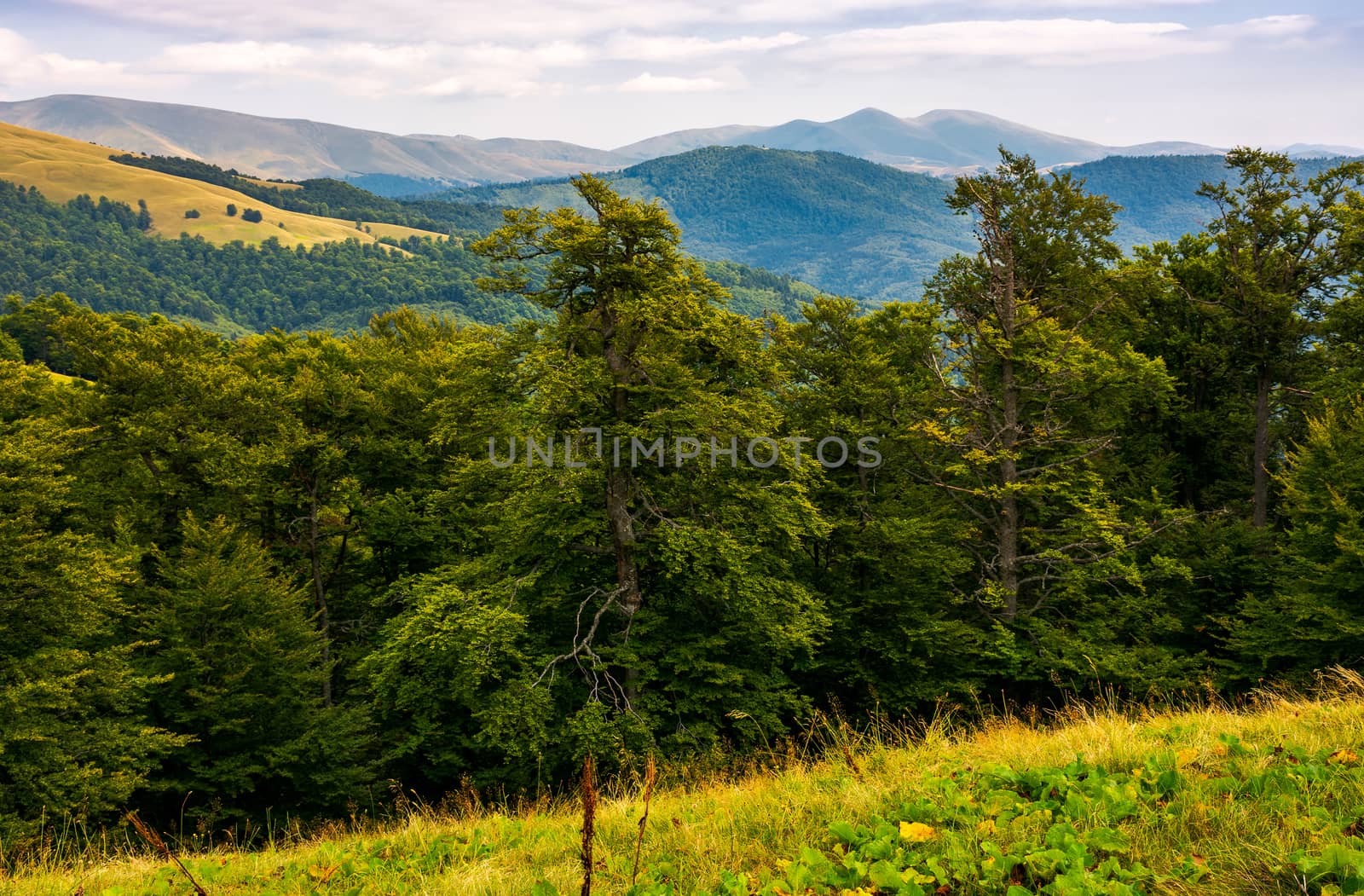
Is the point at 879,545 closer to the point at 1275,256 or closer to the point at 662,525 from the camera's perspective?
the point at 662,525

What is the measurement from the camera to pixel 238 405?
2556cm

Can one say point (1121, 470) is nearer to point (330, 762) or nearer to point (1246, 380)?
point (1246, 380)

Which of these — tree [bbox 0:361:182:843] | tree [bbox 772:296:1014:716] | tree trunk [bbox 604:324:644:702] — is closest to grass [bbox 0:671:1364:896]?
tree trunk [bbox 604:324:644:702]

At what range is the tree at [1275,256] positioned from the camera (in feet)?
80.7

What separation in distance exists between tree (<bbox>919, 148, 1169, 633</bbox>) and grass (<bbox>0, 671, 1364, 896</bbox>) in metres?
12.9

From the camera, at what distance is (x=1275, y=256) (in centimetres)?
2512

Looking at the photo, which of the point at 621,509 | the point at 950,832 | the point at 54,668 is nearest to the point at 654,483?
the point at 621,509

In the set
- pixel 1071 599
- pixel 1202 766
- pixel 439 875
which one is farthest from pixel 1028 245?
pixel 439 875

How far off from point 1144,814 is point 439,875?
4463 mm

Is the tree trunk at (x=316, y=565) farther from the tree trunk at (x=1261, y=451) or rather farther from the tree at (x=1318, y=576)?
the tree trunk at (x=1261, y=451)

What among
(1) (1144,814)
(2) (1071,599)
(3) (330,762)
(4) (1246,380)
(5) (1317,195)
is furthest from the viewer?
(4) (1246,380)

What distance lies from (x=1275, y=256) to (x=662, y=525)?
73.9 feet

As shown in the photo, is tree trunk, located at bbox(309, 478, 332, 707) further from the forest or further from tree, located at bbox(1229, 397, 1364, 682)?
tree, located at bbox(1229, 397, 1364, 682)

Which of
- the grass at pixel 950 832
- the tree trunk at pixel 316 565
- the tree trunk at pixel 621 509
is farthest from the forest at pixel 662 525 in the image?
the grass at pixel 950 832
